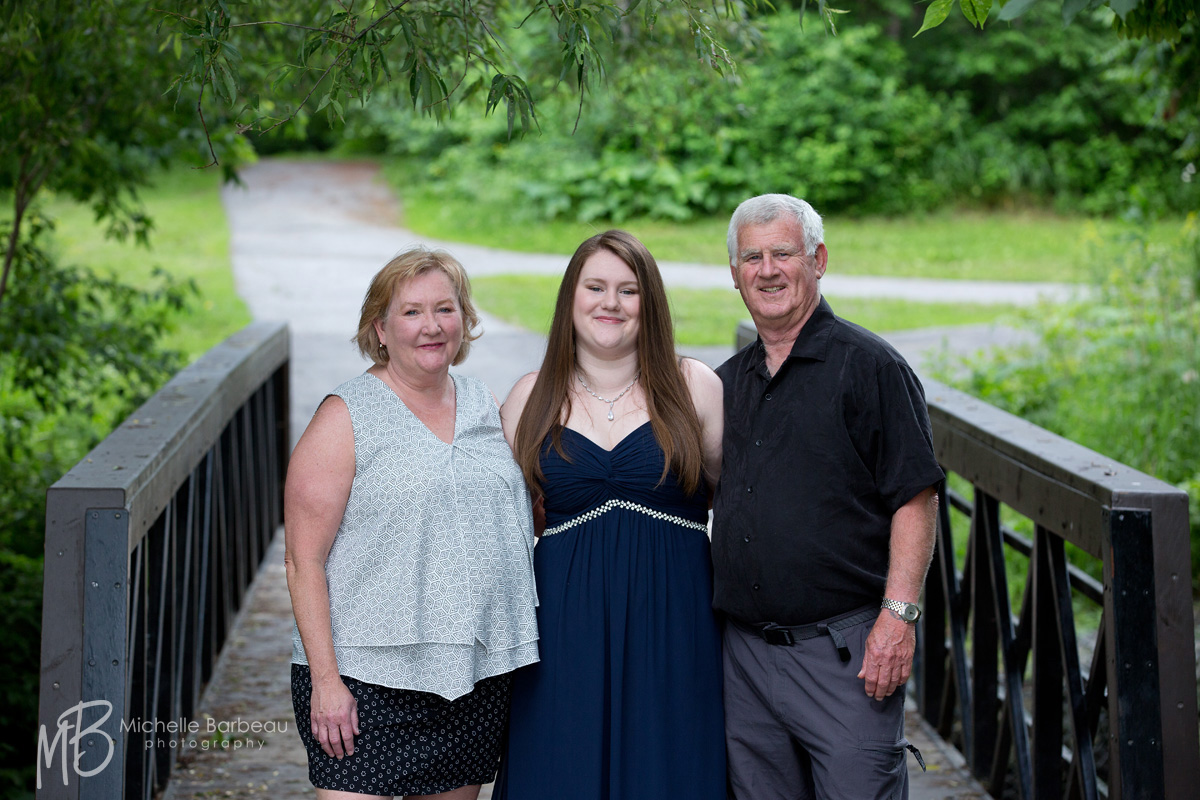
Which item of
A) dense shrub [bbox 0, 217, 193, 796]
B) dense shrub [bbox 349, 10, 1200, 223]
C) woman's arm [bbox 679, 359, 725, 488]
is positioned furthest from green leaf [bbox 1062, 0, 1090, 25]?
dense shrub [bbox 349, 10, 1200, 223]

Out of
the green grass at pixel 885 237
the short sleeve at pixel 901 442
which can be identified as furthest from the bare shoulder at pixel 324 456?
the green grass at pixel 885 237

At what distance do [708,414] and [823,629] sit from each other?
0.60 metres

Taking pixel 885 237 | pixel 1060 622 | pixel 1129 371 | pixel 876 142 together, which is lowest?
pixel 1060 622

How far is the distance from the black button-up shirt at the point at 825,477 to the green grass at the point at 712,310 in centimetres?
859

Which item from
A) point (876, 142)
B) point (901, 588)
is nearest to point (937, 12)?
point (901, 588)

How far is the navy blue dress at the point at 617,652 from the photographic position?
2781 mm

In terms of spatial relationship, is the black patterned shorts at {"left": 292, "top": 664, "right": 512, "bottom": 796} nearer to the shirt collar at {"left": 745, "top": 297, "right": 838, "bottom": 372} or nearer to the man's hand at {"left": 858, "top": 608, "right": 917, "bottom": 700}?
the man's hand at {"left": 858, "top": 608, "right": 917, "bottom": 700}

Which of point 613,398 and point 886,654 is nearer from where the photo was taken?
point 886,654

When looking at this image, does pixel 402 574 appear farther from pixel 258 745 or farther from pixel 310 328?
pixel 310 328

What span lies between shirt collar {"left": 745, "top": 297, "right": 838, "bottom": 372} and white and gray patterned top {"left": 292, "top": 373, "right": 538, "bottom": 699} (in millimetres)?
779

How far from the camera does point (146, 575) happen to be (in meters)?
3.32

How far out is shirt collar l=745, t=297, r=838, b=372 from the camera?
2730mm

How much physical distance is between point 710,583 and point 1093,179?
22333mm

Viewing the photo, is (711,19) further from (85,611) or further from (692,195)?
(692,195)
